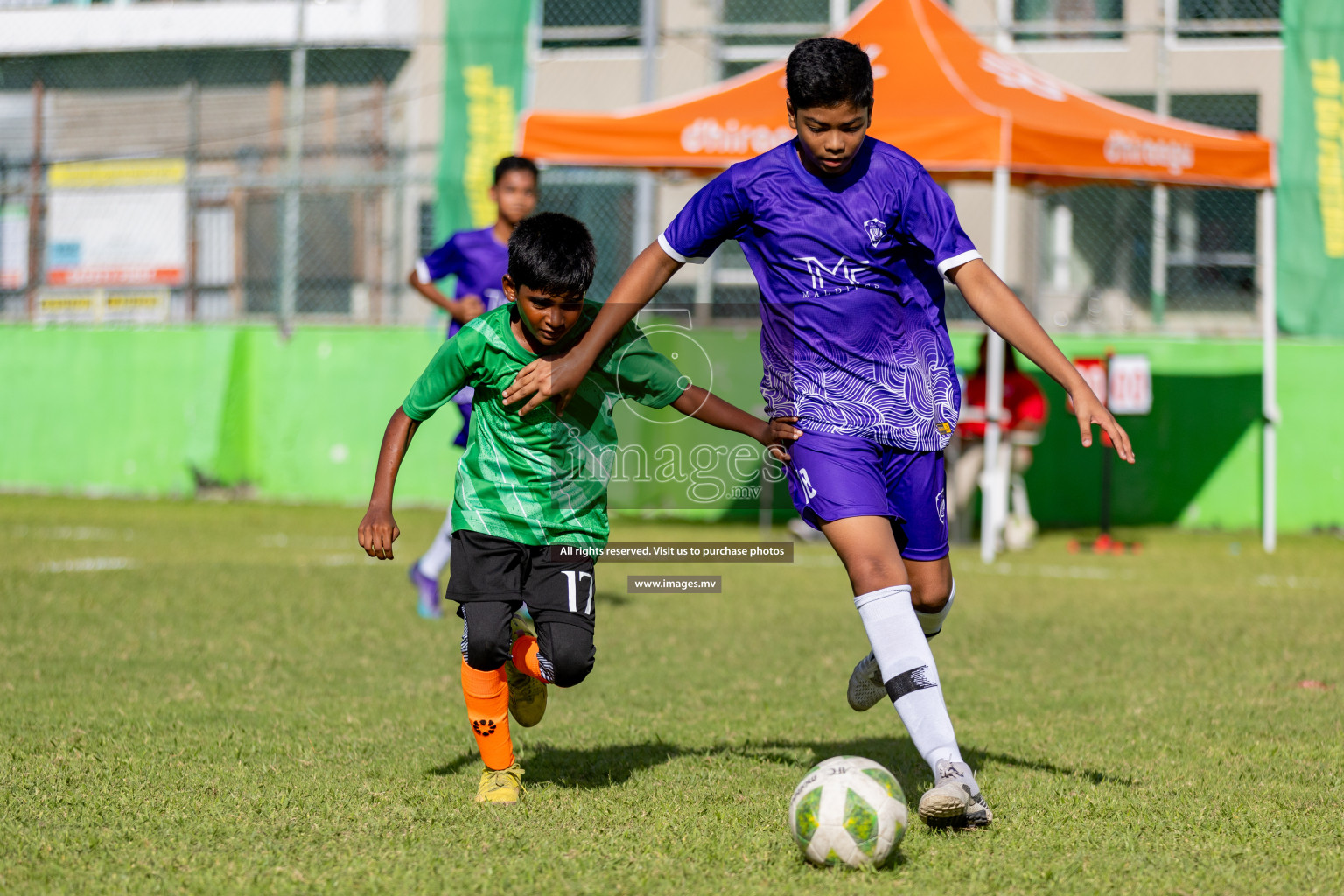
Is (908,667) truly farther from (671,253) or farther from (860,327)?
(671,253)

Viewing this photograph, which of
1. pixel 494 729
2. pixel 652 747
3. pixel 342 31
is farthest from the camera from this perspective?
pixel 342 31

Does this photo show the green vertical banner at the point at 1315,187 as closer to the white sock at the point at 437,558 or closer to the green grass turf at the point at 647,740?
the green grass turf at the point at 647,740

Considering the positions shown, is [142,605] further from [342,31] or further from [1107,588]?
[342,31]

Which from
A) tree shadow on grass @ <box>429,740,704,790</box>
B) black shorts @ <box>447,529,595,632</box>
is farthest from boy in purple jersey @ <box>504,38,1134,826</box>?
tree shadow on grass @ <box>429,740,704,790</box>

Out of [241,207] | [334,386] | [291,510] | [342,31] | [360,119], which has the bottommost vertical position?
[291,510]

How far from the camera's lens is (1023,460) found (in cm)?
1085

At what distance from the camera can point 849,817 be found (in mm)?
3168

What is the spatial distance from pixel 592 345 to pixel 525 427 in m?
0.33

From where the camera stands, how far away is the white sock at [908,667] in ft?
11.5

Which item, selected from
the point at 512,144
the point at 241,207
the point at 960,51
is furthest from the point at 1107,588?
the point at 241,207

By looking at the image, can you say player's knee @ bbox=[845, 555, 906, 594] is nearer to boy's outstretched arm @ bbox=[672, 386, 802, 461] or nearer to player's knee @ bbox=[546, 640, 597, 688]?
boy's outstretched arm @ bbox=[672, 386, 802, 461]

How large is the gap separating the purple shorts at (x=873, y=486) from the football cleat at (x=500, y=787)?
106 cm

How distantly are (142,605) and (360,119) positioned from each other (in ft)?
27.7

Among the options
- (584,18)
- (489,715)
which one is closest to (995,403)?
(489,715)
